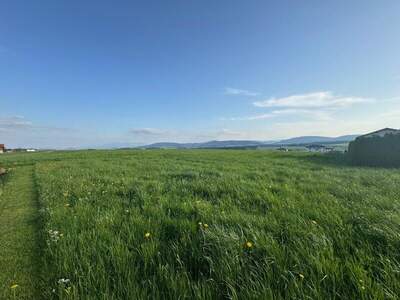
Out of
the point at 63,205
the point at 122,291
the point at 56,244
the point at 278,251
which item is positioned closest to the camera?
the point at 122,291

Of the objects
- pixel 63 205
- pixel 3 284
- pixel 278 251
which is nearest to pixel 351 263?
pixel 278 251

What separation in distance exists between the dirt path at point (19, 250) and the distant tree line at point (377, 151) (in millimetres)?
30083

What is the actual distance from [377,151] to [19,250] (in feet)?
102

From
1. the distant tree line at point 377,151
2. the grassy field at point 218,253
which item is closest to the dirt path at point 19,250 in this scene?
the grassy field at point 218,253

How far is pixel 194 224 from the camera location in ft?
14.5

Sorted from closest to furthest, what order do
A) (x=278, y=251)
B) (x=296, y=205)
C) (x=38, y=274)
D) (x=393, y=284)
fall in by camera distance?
(x=393, y=284) → (x=278, y=251) → (x=38, y=274) → (x=296, y=205)

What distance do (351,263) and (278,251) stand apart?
0.86 meters

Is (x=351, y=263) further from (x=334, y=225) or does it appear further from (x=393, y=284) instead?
(x=334, y=225)

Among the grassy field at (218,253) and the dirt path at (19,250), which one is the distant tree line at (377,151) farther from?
the dirt path at (19,250)

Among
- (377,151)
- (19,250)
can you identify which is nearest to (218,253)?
(19,250)

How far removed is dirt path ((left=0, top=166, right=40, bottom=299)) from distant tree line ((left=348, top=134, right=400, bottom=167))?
3008cm

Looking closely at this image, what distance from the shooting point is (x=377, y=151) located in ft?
84.2

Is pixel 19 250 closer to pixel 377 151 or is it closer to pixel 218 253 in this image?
pixel 218 253

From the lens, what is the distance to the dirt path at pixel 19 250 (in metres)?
3.22
